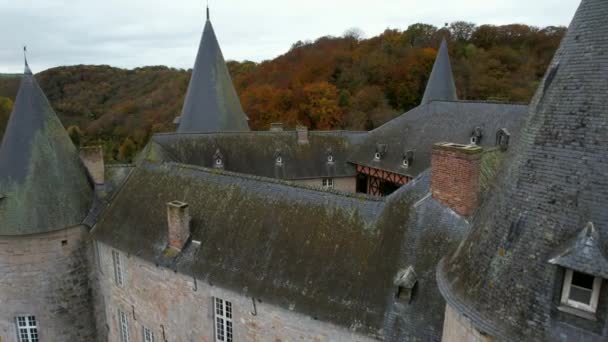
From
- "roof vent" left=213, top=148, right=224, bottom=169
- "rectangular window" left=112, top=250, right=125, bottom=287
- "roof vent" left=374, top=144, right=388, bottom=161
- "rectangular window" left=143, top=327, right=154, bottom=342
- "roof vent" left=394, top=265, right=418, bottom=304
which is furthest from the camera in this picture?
"roof vent" left=374, top=144, right=388, bottom=161

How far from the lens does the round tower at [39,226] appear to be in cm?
1330

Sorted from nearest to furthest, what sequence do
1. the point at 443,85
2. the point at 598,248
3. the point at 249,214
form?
the point at 598,248
the point at 249,214
the point at 443,85

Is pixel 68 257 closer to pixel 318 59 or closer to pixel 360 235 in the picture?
pixel 360 235

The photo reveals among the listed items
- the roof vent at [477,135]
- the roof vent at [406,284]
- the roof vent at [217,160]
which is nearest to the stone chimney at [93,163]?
the roof vent at [217,160]

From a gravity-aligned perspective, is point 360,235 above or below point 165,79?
below

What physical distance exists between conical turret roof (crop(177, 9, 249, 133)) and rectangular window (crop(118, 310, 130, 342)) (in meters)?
12.4

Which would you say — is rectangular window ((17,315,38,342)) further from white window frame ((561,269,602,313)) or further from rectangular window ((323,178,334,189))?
white window frame ((561,269,602,313))

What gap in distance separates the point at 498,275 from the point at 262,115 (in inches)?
1436

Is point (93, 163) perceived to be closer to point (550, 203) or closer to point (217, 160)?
point (217, 160)

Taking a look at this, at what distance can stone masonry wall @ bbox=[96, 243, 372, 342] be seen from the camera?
9.25 m

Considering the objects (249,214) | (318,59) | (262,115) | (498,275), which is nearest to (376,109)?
(262,115)

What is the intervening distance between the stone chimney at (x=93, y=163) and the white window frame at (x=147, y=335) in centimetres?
557

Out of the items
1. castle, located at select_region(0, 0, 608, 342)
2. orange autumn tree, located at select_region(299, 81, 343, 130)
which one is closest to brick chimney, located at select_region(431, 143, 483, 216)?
castle, located at select_region(0, 0, 608, 342)

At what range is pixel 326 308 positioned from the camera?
8.73m
